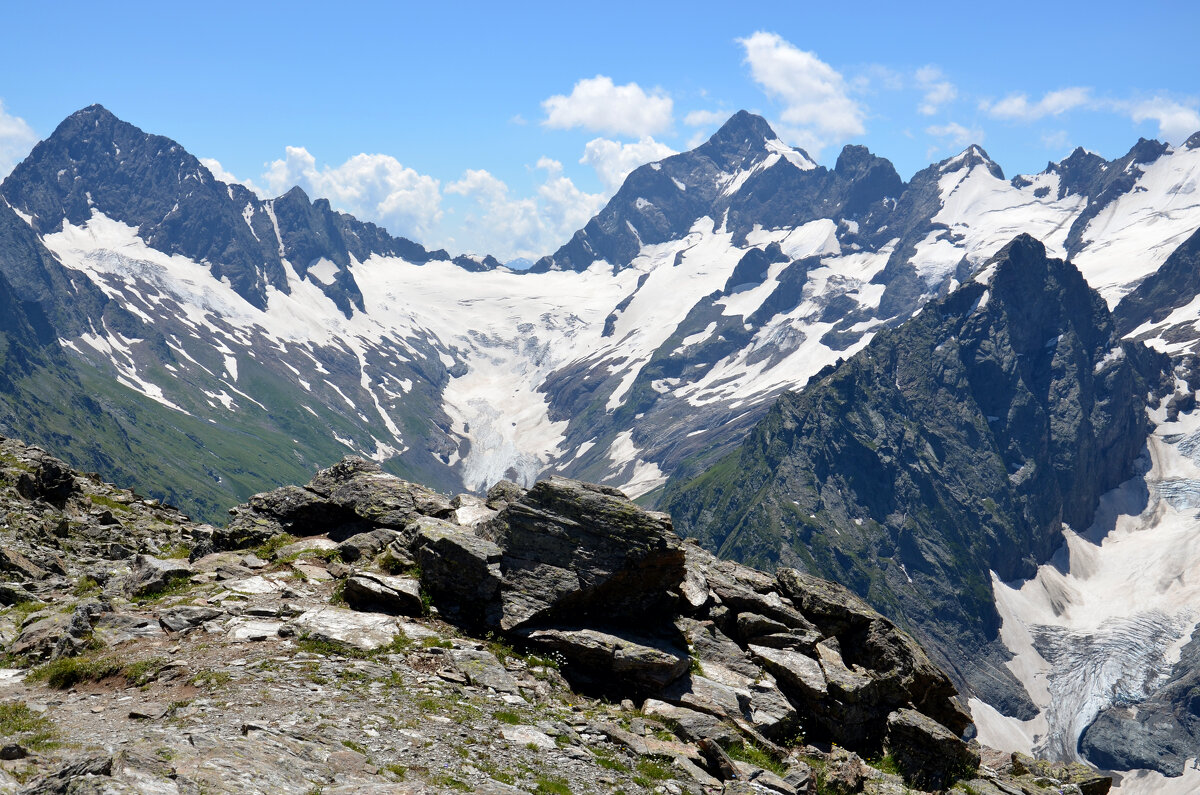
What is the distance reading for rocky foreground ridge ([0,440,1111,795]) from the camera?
19266 millimetres

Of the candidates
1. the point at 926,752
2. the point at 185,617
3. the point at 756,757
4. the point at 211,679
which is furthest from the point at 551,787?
the point at 926,752

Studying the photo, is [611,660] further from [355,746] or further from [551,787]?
[355,746]

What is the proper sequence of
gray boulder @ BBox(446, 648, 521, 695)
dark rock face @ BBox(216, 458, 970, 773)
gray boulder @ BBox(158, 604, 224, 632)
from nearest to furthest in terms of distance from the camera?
gray boulder @ BBox(446, 648, 521, 695), gray boulder @ BBox(158, 604, 224, 632), dark rock face @ BBox(216, 458, 970, 773)

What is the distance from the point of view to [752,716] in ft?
87.4

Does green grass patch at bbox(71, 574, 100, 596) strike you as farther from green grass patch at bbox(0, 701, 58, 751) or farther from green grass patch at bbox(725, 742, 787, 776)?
green grass patch at bbox(725, 742, 787, 776)

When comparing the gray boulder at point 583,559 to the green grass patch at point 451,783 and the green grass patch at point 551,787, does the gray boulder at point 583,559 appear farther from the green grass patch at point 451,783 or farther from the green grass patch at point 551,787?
the green grass patch at point 451,783

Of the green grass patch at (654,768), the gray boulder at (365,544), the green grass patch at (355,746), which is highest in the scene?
the gray boulder at (365,544)

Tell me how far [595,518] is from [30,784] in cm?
1730

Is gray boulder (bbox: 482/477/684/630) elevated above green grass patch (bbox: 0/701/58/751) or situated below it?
above

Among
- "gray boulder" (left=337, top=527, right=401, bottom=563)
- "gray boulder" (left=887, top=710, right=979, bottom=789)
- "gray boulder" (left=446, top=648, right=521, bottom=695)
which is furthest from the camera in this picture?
"gray boulder" (left=337, top=527, right=401, bottom=563)

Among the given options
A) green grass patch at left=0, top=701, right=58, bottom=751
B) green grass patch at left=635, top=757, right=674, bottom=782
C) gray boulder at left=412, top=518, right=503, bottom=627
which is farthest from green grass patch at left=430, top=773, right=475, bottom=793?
gray boulder at left=412, top=518, right=503, bottom=627

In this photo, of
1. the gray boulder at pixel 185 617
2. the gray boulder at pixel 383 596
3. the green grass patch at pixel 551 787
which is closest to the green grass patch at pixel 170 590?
the gray boulder at pixel 185 617

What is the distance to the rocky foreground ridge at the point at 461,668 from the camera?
19266 mm

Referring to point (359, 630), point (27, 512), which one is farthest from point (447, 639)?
point (27, 512)
